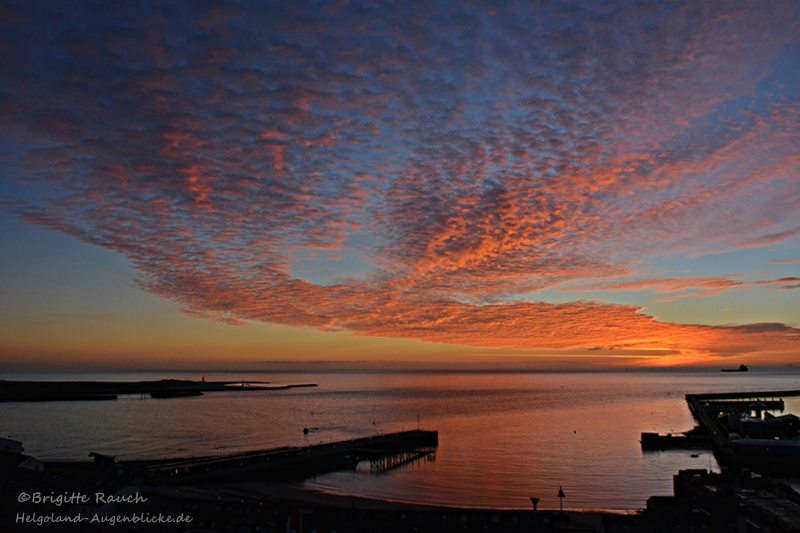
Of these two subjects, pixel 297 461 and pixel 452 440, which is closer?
pixel 297 461

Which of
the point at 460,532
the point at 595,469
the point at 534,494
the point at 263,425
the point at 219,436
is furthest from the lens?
the point at 263,425

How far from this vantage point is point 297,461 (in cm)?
6538

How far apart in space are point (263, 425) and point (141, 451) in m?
37.7

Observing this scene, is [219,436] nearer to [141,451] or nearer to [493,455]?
[141,451]

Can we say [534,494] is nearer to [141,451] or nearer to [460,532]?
[460,532]

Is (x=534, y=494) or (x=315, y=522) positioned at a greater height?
(x=315, y=522)

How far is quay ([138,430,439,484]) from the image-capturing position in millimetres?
55656

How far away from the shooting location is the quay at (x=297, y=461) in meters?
55.7

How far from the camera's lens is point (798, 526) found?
33906 millimetres

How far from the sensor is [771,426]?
8519cm

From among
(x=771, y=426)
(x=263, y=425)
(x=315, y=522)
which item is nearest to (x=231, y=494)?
(x=315, y=522)

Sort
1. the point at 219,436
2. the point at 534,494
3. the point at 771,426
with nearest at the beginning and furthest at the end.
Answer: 1. the point at 534,494
2. the point at 771,426
3. the point at 219,436

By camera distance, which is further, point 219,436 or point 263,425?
point 263,425

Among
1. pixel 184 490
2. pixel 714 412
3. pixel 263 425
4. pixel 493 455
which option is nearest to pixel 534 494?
pixel 493 455
